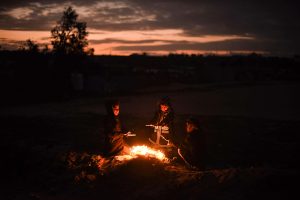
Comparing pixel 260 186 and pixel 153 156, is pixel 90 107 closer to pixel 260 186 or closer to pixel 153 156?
pixel 153 156

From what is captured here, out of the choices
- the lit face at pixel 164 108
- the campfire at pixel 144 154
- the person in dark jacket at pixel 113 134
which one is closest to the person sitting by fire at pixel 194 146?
the campfire at pixel 144 154

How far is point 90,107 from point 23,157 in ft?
47.6

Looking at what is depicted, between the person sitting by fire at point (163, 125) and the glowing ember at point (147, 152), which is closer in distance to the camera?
the glowing ember at point (147, 152)

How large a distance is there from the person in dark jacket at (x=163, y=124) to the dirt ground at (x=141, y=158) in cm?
101

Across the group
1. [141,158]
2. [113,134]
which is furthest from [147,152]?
[113,134]

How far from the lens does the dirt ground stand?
757 cm

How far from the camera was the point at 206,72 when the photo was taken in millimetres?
51375

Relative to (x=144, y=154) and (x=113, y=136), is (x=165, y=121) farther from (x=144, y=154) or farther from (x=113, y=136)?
(x=113, y=136)

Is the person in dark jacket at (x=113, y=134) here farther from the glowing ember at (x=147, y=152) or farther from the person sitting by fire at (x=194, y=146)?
the person sitting by fire at (x=194, y=146)

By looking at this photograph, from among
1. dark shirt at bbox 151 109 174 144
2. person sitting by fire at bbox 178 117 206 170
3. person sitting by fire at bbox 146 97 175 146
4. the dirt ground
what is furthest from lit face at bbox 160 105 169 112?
the dirt ground

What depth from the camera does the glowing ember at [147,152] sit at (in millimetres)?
9898

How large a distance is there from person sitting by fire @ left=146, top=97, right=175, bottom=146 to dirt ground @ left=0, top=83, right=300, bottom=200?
1.00 m

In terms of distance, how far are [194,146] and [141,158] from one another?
1.40 m

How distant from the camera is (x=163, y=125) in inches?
416
